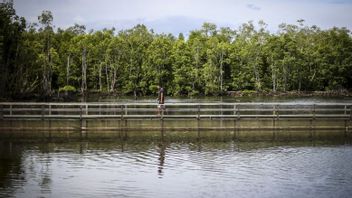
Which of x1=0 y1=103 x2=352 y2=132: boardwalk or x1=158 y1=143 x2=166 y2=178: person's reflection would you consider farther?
x1=0 y1=103 x2=352 y2=132: boardwalk

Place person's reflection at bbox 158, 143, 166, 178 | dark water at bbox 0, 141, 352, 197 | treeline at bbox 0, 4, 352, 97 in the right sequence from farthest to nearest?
1. treeline at bbox 0, 4, 352, 97
2. person's reflection at bbox 158, 143, 166, 178
3. dark water at bbox 0, 141, 352, 197

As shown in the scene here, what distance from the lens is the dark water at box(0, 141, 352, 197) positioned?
53.8 ft

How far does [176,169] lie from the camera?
20.2m

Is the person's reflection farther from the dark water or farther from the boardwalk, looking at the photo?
the boardwalk

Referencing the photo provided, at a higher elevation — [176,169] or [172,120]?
[172,120]

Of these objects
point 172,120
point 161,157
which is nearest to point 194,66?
point 172,120

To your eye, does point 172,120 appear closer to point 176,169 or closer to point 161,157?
point 161,157

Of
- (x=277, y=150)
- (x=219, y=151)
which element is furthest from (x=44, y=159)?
(x=277, y=150)

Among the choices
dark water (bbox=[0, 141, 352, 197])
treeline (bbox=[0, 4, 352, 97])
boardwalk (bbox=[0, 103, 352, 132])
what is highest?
treeline (bbox=[0, 4, 352, 97])

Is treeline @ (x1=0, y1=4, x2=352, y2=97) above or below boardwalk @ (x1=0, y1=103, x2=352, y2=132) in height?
above

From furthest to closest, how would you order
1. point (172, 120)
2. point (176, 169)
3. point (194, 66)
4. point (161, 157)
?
1. point (194, 66)
2. point (172, 120)
3. point (161, 157)
4. point (176, 169)

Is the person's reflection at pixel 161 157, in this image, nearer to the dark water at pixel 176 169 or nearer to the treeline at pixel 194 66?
the dark water at pixel 176 169

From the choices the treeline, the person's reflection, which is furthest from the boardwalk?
the treeline

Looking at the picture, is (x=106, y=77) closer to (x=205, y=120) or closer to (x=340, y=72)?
(x=340, y=72)
